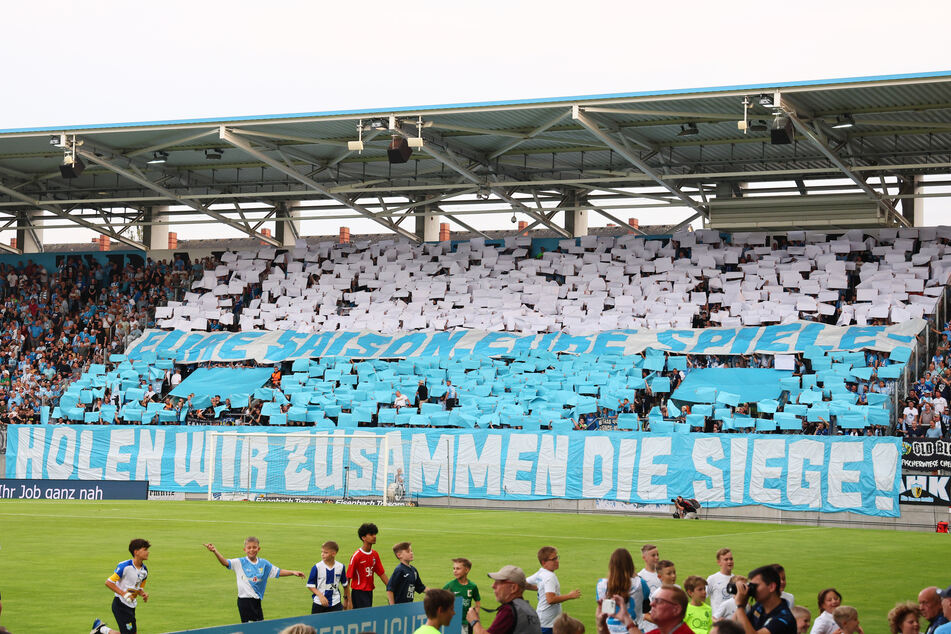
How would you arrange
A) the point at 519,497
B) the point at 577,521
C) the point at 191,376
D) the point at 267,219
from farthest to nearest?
1. the point at 267,219
2. the point at 191,376
3. the point at 519,497
4. the point at 577,521

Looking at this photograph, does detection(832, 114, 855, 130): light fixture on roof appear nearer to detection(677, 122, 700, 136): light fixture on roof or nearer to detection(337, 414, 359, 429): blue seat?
detection(677, 122, 700, 136): light fixture on roof

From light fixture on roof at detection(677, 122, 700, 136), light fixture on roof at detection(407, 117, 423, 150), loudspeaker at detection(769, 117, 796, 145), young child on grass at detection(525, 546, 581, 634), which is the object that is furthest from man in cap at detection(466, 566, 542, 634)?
light fixture on roof at detection(677, 122, 700, 136)

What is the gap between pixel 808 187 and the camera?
160 ft

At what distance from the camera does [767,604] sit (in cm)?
972

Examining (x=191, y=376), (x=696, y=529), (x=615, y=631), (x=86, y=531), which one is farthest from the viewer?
(x=191, y=376)

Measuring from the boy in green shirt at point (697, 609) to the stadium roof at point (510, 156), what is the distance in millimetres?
25599

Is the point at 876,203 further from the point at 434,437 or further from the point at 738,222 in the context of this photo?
the point at 434,437

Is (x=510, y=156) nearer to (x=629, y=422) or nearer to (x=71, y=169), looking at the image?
(x=629, y=422)

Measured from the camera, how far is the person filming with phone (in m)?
9.63

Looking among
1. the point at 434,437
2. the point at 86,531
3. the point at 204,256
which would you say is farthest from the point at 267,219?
the point at 86,531

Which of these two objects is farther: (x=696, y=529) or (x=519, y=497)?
(x=519, y=497)

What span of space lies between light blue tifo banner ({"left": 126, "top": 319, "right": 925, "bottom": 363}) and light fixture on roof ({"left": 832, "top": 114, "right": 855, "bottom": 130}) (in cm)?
735

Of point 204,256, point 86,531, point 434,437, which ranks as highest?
point 204,256

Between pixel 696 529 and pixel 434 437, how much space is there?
10732mm
